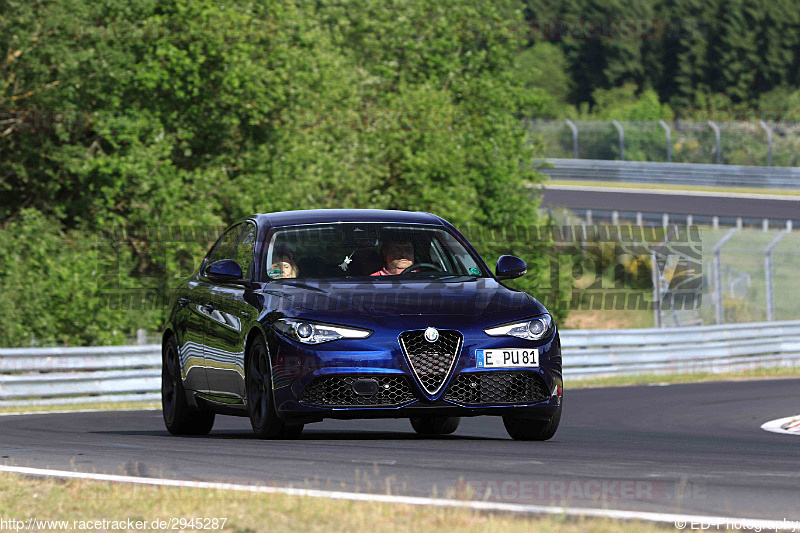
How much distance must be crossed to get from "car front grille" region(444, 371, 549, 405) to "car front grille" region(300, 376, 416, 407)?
0.29 m

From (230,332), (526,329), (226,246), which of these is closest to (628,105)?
(226,246)

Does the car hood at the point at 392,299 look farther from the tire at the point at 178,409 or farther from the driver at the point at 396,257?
the tire at the point at 178,409

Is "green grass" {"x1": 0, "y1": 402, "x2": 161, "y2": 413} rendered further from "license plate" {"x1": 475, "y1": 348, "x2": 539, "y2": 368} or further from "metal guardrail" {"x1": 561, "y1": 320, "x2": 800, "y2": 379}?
"license plate" {"x1": 475, "y1": 348, "x2": 539, "y2": 368}

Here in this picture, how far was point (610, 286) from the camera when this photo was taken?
48.2m

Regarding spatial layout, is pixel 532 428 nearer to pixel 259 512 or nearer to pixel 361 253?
pixel 361 253

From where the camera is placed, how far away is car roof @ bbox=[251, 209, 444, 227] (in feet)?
34.9

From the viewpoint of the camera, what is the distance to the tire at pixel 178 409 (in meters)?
11.5

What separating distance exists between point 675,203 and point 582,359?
31315mm

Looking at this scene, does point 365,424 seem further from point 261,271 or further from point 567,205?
point 567,205

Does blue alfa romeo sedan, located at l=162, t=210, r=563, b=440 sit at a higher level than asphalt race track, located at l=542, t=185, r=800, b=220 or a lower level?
higher

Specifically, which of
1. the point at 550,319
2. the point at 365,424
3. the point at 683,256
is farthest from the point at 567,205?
the point at 550,319

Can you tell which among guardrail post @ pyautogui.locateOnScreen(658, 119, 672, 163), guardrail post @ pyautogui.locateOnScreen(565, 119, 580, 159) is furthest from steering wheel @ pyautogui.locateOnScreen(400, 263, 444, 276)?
guardrail post @ pyautogui.locateOnScreen(565, 119, 580, 159)

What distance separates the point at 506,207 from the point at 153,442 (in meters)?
32.0

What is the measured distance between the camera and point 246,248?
1084cm
